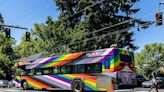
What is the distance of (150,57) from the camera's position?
90250 mm

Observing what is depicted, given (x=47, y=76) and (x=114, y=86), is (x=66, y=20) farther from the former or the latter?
(x=114, y=86)

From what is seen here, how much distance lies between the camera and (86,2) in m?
53.0

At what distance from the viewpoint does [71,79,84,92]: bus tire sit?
83.7ft

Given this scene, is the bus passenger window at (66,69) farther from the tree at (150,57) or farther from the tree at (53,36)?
the tree at (150,57)

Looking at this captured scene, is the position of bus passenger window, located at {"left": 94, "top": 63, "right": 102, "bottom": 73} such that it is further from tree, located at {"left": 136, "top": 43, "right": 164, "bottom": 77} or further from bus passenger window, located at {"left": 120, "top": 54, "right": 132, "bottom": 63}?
tree, located at {"left": 136, "top": 43, "right": 164, "bottom": 77}

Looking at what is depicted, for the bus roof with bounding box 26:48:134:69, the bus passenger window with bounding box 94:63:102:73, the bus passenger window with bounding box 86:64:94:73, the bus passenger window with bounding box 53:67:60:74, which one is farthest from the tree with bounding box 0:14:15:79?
the bus passenger window with bounding box 94:63:102:73

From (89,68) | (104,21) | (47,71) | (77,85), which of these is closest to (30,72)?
(47,71)

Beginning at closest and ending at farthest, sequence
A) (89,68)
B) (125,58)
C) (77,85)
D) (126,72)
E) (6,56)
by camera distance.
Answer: (126,72) < (125,58) < (89,68) < (77,85) < (6,56)

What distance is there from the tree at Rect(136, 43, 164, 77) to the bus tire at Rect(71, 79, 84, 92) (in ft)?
203

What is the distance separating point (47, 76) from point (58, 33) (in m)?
28.0

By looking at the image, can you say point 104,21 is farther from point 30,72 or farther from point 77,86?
point 77,86

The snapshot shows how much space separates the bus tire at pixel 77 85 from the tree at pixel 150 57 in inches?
2434

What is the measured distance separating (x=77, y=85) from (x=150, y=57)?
6661 cm

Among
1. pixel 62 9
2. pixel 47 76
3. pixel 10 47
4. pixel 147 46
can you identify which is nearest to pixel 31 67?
pixel 47 76
